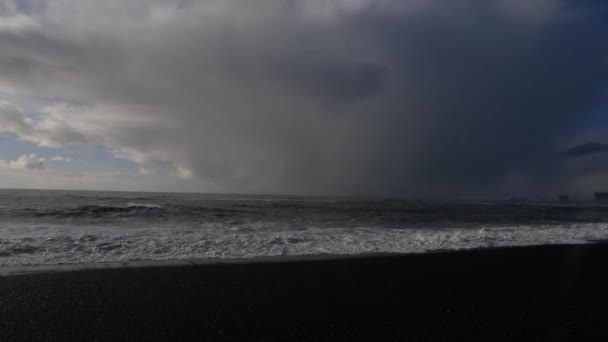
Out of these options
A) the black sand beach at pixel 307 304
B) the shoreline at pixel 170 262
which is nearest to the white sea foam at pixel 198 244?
the shoreline at pixel 170 262

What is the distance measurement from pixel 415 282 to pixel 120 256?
8216 mm

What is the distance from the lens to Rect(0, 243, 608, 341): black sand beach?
14.1 feet

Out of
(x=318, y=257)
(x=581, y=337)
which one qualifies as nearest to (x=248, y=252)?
(x=318, y=257)

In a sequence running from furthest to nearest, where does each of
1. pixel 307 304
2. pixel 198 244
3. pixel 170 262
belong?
pixel 198 244 < pixel 170 262 < pixel 307 304

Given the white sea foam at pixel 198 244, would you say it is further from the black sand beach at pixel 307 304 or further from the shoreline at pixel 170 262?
the black sand beach at pixel 307 304

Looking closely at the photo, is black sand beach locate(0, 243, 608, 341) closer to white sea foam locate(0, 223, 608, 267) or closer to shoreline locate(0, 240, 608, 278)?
shoreline locate(0, 240, 608, 278)

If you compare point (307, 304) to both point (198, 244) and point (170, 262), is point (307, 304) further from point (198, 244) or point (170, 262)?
point (198, 244)

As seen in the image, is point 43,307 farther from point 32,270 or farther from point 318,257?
point 318,257

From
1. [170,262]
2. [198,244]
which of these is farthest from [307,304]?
[198,244]

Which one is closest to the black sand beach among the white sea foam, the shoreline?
the shoreline

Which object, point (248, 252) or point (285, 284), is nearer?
point (285, 284)

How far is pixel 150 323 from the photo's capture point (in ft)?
14.6

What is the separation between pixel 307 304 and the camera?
17.6 ft

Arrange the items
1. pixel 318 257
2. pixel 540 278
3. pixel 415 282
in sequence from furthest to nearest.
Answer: pixel 318 257
pixel 540 278
pixel 415 282
